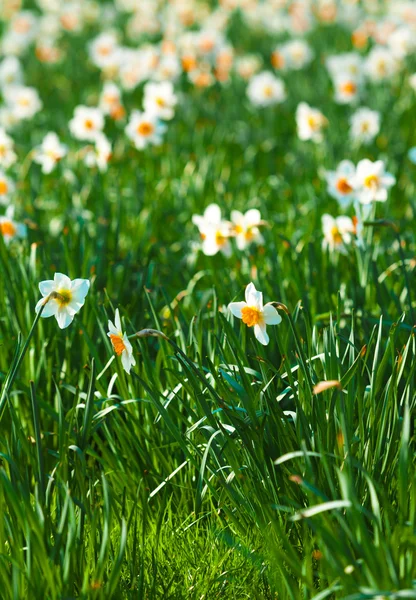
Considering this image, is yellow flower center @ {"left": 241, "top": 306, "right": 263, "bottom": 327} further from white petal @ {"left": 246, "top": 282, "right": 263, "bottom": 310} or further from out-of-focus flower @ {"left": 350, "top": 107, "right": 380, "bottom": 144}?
out-of-focus flower @ {"left": 350, "top": 107, "right": 380, "bottom": 144}

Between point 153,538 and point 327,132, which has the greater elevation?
point 327,132

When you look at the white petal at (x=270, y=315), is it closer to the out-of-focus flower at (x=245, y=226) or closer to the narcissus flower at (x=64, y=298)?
the narcissus flower at (x=64, y=298)

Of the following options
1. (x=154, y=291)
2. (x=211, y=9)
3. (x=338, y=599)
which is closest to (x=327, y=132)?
(x=154, y=291)

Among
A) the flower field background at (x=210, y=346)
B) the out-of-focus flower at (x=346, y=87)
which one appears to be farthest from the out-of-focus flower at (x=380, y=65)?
the out-of-focus flower at (x=346, y=87)

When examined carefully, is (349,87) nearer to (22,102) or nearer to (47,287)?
(22,102)

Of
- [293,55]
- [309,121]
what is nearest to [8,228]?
[309,121]

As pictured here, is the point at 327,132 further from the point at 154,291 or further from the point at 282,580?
the point at 282,580

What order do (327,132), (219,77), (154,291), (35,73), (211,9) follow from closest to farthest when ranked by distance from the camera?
(154,291) < (327,132) < (219,77) < (35,73) < (211,9)
